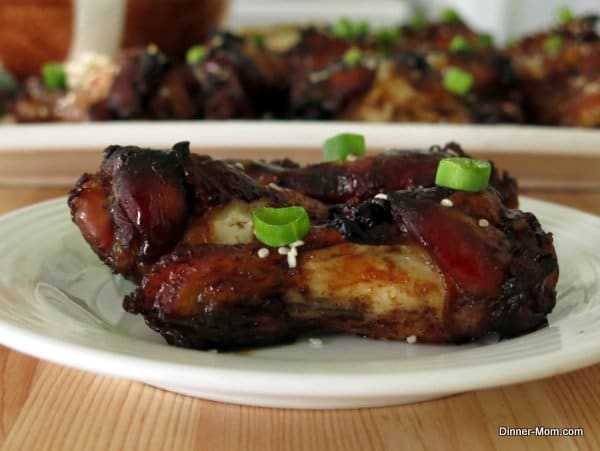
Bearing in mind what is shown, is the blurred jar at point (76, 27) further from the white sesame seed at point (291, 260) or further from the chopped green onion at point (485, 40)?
the white sesame seed at point (291, 260)

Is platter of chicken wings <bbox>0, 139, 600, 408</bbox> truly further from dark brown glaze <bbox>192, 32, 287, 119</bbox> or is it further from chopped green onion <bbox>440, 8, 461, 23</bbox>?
chopped green onion <bbox>440, 8, 461, 23</bbox>

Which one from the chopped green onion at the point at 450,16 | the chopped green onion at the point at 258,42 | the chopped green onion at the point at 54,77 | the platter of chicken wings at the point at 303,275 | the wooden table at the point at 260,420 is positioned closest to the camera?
the wooden table at the point at 260,420

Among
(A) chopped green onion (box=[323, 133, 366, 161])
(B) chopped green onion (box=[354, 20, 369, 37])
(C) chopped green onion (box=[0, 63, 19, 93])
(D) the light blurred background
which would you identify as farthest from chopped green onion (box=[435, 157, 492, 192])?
(D) the light blurred background

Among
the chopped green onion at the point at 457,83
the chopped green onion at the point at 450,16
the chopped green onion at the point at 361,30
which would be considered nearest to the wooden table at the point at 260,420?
Result: the chopped green onion at the point at 457,83

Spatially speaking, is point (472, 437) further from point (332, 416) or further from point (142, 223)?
point (142, 223)

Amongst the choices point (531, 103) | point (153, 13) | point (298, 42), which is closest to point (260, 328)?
point (531, 103)

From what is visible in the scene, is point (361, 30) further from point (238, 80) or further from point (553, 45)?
point (238, 80)
